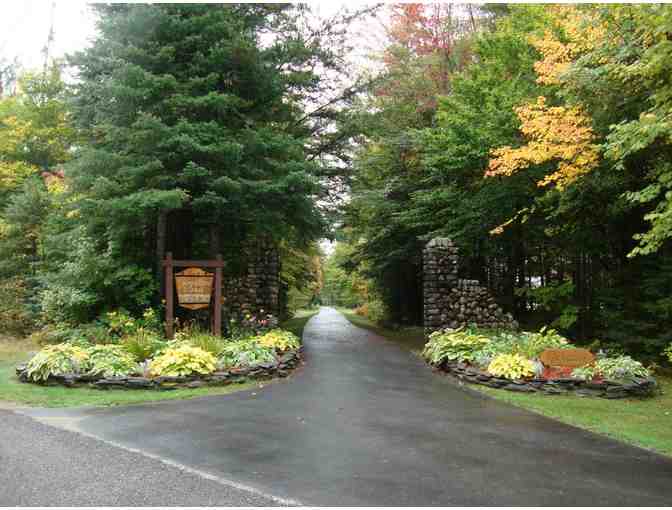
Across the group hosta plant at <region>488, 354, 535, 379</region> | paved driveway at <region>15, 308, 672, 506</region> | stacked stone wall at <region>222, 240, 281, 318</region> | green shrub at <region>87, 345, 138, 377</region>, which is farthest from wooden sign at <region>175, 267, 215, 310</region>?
hosta plant at <region>488, 354, 535, 379</region>

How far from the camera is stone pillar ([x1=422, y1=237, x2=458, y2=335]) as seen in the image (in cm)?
1404

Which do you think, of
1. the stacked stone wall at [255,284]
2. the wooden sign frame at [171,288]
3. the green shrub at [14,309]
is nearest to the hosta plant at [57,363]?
the wooden sign frame at [171,288]

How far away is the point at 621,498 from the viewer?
13.5 feet

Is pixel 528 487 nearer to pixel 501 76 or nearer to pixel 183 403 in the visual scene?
pixel 183 403

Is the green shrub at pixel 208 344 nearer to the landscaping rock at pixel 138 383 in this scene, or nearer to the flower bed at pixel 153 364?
the flower bed at pixel 153 364

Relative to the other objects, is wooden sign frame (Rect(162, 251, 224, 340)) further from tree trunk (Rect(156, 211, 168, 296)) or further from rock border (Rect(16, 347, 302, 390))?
rock border (Rect(16, 347, 302, 390))

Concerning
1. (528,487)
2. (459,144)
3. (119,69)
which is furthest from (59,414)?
(459,144)

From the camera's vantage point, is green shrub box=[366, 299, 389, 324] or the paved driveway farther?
green shrub box=[366, 299, 389, 324]

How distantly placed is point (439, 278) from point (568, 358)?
5582 mm

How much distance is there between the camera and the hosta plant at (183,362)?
27.2 ft

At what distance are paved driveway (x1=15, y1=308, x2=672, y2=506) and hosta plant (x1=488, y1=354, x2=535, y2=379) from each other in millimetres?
962

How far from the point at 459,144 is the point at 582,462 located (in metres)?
9.08

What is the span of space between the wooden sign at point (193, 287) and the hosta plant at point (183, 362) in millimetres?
2282

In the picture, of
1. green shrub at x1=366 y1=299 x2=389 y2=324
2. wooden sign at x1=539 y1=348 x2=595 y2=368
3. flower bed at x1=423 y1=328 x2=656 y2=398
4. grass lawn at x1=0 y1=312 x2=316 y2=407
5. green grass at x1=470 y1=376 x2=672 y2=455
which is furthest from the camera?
green shrub at x1=366 y1=299 x2=389 y2=324
